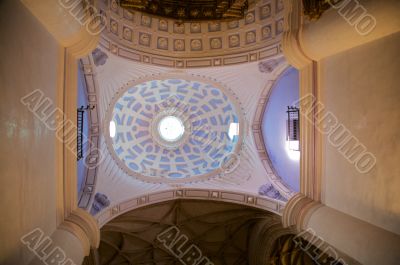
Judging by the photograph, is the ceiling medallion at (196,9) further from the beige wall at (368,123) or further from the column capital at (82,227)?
the column capital at (82,227)

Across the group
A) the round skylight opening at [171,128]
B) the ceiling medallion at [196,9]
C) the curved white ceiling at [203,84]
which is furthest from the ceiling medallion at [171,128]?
the ceiling medallion at [196,9]

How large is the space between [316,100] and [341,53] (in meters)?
1.29

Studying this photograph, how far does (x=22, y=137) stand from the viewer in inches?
217

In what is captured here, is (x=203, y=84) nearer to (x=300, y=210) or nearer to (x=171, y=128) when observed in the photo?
(x=171, y=128)

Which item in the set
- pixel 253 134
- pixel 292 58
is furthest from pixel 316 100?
pixel 253 134

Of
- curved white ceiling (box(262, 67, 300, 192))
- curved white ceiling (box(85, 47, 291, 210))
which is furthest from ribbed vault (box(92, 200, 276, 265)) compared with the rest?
curved white ceiling (box(262, 67, 300, 192))

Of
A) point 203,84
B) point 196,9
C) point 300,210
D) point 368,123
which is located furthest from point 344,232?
point 196,9

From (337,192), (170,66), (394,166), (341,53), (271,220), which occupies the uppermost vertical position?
(170,66)

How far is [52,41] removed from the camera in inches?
282

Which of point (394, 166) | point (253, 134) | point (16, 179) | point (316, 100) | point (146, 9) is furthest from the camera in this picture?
point (253, 134)

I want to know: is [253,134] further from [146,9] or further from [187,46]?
[146,9]

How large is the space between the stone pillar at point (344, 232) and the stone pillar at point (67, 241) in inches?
199

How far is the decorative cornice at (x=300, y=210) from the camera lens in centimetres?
823

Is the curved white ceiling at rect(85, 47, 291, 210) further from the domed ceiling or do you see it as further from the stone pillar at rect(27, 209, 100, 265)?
the stone pillar at rect(27, 209, 100, 265)
